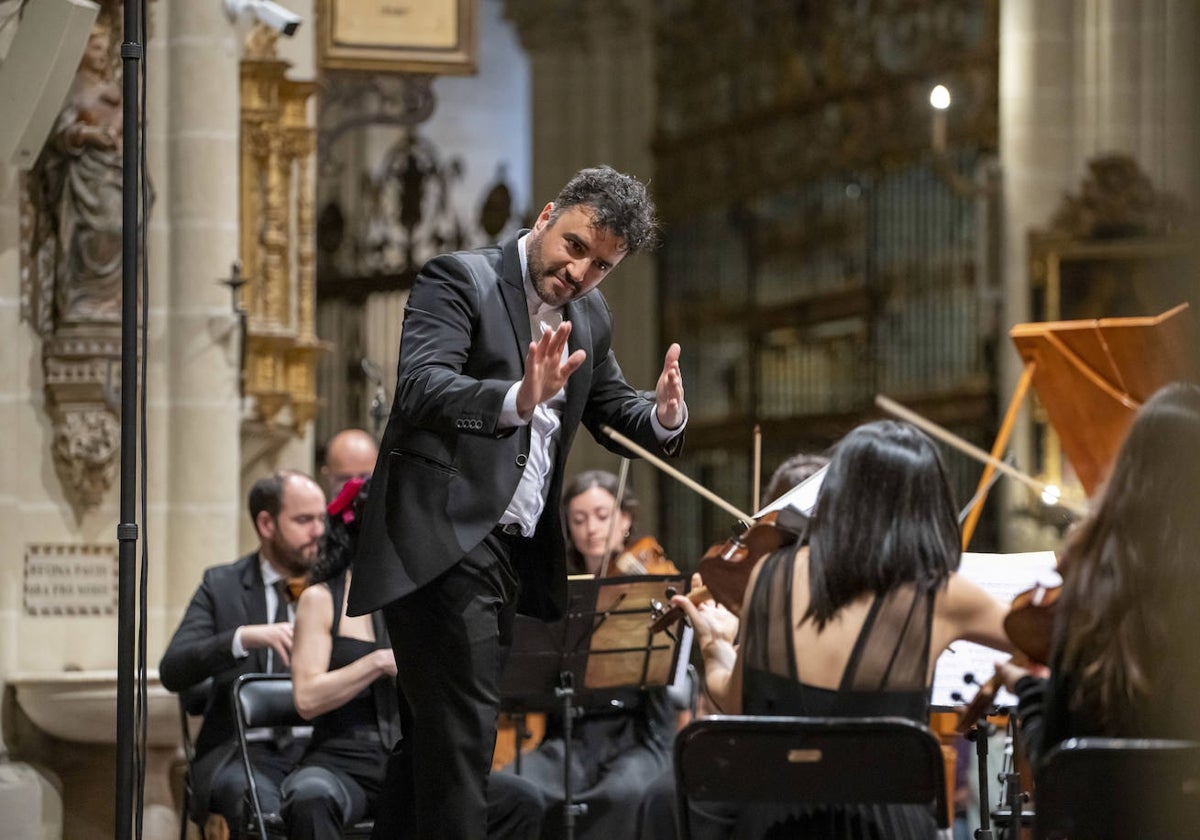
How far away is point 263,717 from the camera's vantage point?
4875 mm

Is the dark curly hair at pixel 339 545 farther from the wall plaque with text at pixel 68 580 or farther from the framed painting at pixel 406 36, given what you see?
the framed painting at pixel 406 36

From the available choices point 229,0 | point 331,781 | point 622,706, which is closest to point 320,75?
point 229,0

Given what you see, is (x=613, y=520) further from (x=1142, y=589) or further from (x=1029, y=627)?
(x=1142, y=589)

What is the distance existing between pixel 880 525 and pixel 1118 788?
58 centimetres

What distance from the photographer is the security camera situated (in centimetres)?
→ 678

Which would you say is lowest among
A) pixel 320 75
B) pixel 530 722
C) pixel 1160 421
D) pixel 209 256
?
pixel 530 722

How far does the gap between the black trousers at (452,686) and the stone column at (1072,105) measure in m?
6.60

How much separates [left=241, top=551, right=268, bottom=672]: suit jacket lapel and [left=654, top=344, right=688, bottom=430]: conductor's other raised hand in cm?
203

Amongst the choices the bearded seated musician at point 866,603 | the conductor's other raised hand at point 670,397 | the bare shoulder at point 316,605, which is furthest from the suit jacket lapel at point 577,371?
the bare shoulder at point 316,605

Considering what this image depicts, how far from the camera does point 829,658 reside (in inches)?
120

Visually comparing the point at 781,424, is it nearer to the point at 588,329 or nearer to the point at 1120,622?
the point at 588,329

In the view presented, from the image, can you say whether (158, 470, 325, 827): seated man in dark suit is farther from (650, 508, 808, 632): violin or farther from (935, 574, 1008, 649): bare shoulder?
(935, 574, 1008, 649): bare shoulder

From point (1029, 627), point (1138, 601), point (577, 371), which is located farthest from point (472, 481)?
point (1138, 601)

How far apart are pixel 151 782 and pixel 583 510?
1938 mm
